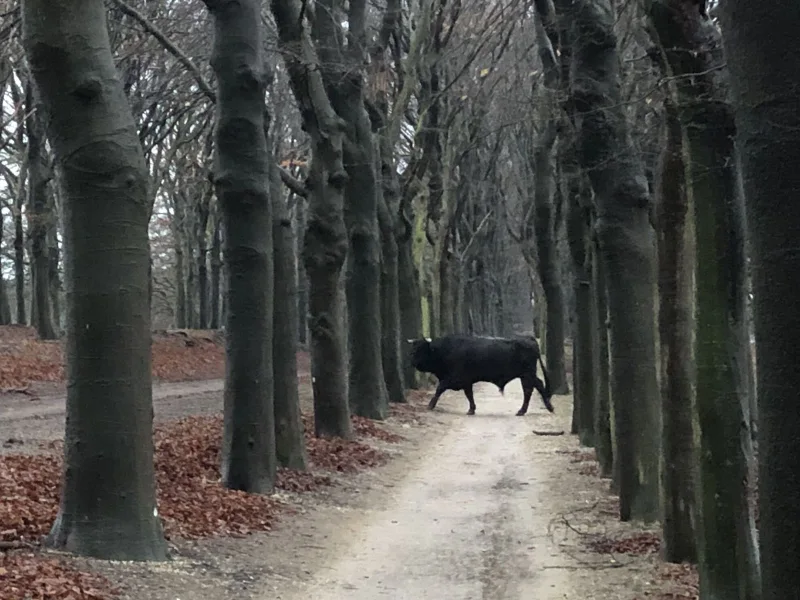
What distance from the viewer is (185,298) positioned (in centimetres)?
4706

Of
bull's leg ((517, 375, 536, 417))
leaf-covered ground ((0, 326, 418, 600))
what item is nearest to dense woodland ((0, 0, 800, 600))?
leaf-covered ground ((0, 326, 418, 600))

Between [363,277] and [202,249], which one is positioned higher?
[202,249]

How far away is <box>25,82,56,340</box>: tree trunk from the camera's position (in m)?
30.6

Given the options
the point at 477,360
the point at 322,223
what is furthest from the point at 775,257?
the point at 477,360

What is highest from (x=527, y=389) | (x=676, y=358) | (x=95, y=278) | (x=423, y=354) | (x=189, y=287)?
(x=189, y=287)

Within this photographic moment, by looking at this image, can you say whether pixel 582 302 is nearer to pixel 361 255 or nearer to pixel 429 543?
pixel 361 255

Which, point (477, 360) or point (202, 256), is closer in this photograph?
point (477, 360)

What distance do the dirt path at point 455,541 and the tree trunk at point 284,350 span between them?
1.41 meters

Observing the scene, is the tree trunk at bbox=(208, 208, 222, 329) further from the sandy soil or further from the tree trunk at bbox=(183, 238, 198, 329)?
the sandy soil

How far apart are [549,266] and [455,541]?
61.5 feet

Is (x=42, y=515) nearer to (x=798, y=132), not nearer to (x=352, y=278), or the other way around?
(x=798, y=132)

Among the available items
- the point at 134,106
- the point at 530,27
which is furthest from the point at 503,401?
the point at 134,106

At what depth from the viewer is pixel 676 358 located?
8.66 m

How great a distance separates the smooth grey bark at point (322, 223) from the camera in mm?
15023
